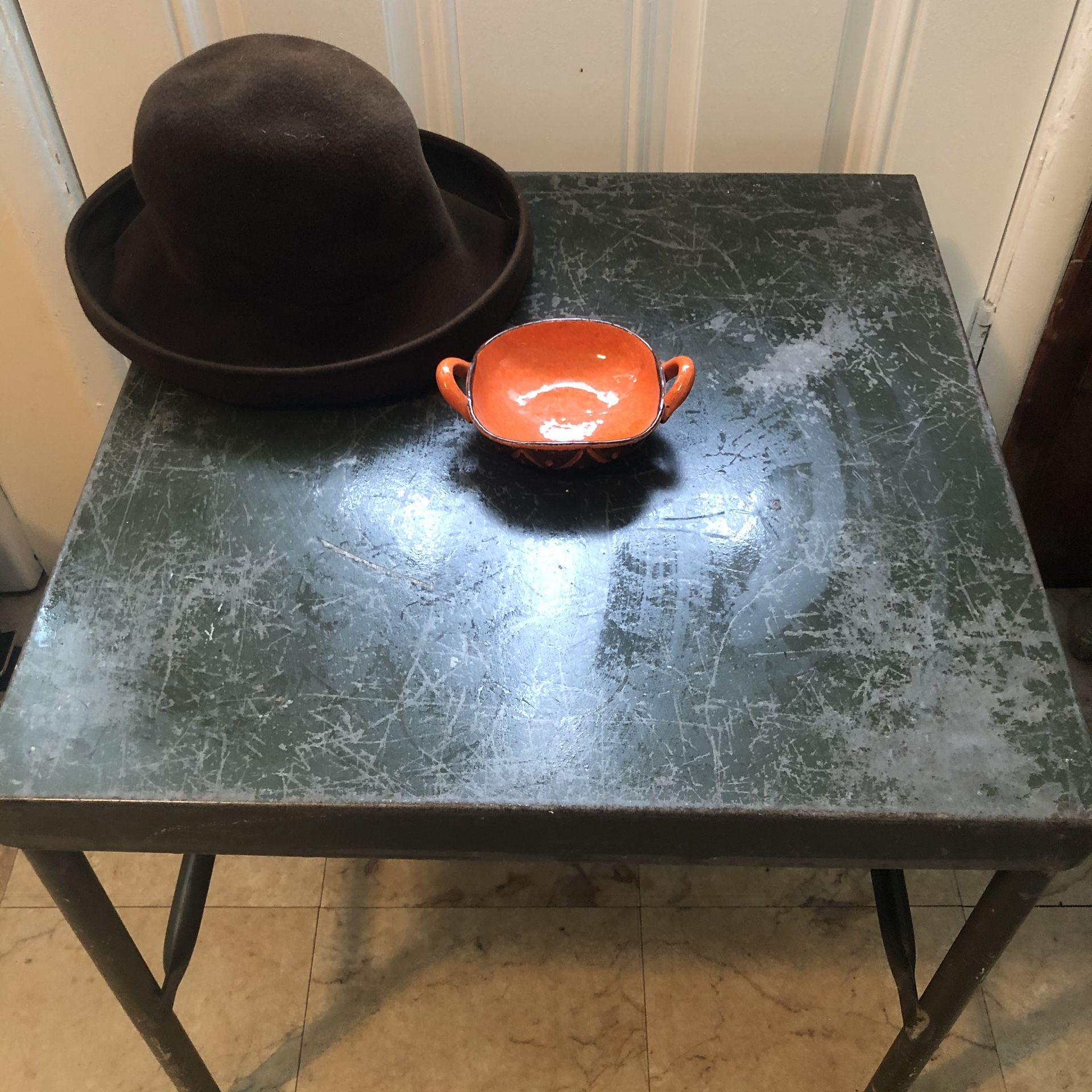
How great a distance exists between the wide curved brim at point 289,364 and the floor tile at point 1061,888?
2.78 feet

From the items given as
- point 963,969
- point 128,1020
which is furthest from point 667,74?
point 128,1020

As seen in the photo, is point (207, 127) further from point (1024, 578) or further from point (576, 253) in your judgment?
point (1024, 578)

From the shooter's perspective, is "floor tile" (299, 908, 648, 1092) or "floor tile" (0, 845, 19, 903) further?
"floor tile" (0, 845, 19, 903)

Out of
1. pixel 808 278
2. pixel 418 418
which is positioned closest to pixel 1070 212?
pixel 808 278

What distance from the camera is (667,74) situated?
101 centimetres

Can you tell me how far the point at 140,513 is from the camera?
724 mm

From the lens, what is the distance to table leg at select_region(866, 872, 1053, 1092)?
25.6 inches

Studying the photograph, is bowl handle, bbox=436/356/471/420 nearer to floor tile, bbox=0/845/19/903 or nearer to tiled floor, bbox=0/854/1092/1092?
tiled floor, bbox=0/854/1092/1092

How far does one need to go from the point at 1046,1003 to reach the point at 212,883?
0.94 meters

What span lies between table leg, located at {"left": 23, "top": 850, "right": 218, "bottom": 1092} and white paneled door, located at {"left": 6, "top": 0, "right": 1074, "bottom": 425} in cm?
72

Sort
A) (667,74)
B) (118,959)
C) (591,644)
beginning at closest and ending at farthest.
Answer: (591,644) → (118,959) → (667,74)

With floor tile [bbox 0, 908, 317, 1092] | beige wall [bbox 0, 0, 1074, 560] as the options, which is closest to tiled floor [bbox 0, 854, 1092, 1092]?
floor tile [bbox 0, 908, 317, 1092]

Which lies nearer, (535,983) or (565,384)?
(565,384)

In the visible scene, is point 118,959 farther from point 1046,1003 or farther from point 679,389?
point 1046,1003
